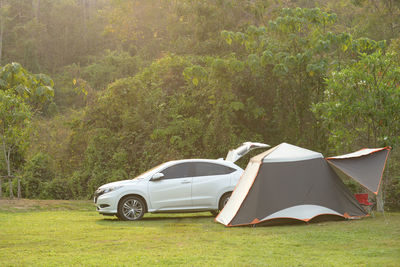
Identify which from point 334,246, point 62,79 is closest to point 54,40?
point 62,79

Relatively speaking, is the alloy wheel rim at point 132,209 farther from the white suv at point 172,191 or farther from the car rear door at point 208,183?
the car rear door at point 208,183

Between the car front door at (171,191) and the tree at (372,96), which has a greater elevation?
the tree at (372,96)

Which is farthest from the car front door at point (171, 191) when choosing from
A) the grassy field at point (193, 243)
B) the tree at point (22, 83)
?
the tree at point (22, 83)

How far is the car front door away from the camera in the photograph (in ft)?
47.6

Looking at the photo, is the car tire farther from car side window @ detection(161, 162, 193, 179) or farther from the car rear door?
the car rear door

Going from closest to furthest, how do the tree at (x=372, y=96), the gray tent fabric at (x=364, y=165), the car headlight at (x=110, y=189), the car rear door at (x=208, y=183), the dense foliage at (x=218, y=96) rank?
the gray tent fabric at (x=364, y=165) < the car headlight at (x=110, y=189) < the car rear door at (x=208, y=183) < the tree at (x=372, y=96) < the dense foliage at (x=218, y=96)

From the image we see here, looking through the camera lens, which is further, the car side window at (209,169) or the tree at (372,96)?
the tree at (372,96)

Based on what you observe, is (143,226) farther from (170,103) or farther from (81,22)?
(81,22)

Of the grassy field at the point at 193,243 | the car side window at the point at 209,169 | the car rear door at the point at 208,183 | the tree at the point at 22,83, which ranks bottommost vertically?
the grassy field at the point at 193,243

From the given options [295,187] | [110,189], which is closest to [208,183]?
[110,189]

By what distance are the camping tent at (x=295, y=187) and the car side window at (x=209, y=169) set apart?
1.65 m

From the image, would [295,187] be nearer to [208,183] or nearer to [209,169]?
[208,183]

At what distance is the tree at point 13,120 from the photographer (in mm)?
19531

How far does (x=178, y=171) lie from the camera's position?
14836 millimetres
